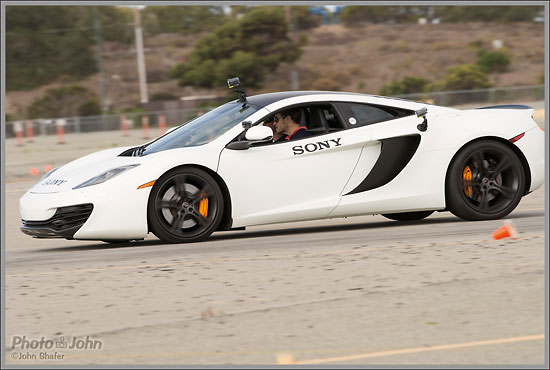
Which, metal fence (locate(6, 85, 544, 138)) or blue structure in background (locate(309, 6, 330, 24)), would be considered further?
blue structure in background (locate(309, 6, 330, 24))

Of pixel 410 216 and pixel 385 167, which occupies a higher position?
pixel 385 167

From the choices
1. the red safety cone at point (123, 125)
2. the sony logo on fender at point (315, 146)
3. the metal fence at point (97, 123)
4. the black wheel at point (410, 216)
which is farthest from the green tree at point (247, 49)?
the sony logo on fender at point (315, 146)

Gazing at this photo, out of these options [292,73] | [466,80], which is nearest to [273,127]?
[466,80]

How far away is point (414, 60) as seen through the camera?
6266cm

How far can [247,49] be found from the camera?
55.1 meters

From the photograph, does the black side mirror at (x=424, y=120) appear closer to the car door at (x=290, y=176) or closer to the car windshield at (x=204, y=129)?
the car door at (x=290, y=176)

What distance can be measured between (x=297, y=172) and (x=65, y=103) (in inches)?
1847

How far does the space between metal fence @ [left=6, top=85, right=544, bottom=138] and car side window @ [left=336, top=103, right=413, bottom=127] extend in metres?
24.2

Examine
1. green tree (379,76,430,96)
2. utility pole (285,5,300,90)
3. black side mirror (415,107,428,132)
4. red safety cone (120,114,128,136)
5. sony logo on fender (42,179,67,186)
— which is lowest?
sony logo on fender (42,179,67,186)

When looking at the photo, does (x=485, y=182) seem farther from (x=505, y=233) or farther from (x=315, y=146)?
(x=315, y=146)

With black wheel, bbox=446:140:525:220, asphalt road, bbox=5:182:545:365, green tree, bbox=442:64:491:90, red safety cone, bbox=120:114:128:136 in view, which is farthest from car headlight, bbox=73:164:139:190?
green tree, bbox=442:64:491:90

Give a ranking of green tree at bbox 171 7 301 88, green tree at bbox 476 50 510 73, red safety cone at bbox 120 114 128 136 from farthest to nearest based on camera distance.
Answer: green tree at bbox 476 50 510 73 < green tree at bbox 171 7 301 88 < red safety cone at bbox 120 114 128 136

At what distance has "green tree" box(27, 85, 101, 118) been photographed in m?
51.1

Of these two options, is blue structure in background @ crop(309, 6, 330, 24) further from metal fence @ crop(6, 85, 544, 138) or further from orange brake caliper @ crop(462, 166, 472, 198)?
orange brake caliper @ crop(462, 166, 472, 198)
